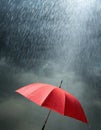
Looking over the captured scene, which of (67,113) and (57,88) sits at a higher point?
(57,88)

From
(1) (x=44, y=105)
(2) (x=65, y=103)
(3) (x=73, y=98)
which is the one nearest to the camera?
(1) (x=44, y=105)

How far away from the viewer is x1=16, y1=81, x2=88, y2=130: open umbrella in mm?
9930

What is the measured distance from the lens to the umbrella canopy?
32.6 feet

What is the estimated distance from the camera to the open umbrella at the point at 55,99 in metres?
9.93

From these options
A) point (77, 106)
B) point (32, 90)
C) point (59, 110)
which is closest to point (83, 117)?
point (77, 106)

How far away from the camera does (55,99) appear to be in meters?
10.2

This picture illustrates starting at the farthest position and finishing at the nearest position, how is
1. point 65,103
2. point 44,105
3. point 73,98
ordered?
1. point 73,98
2. point 65,103
3. point 44,105

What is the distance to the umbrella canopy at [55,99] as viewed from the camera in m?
9.93

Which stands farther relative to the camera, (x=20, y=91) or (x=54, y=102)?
(x=20, y=91)

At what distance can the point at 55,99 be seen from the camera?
1023cm

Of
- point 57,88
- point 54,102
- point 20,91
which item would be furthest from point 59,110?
point 20,91

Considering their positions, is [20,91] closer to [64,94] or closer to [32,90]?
[32,90]

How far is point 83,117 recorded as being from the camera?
10.7 meters

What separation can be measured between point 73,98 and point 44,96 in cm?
144
